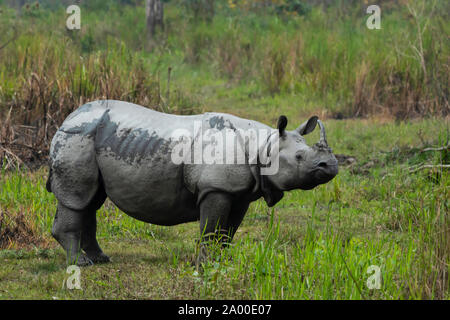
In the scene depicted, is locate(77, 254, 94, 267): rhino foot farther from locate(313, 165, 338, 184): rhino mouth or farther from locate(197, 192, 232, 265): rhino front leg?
locate(313, 165, 338, 184): rhino mouth

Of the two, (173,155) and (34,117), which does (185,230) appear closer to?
(173,155)

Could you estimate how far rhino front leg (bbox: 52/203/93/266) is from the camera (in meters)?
5.32

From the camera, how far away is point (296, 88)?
1236 cm

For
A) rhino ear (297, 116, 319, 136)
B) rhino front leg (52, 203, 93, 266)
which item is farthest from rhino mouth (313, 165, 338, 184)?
rhino front leg (52, 203, 93, 266)

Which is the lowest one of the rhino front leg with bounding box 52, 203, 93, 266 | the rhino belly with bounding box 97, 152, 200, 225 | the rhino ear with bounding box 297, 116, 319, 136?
the rhino front leg with bounding box 52, 203, 93, 266

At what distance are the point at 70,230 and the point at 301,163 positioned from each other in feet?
5.85

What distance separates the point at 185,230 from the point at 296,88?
5981 millimetres

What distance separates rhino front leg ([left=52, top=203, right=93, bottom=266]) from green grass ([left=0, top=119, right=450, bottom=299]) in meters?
0.14

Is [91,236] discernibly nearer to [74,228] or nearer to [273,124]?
[74,228]

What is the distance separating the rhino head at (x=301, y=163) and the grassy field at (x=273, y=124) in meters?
0.34

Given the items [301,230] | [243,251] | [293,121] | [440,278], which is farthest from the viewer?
[293,121]

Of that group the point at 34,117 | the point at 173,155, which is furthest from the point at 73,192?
the point at 34,117

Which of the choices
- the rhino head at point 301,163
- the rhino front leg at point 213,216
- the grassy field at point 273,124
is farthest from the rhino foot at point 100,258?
the rhino head at point 301,163
